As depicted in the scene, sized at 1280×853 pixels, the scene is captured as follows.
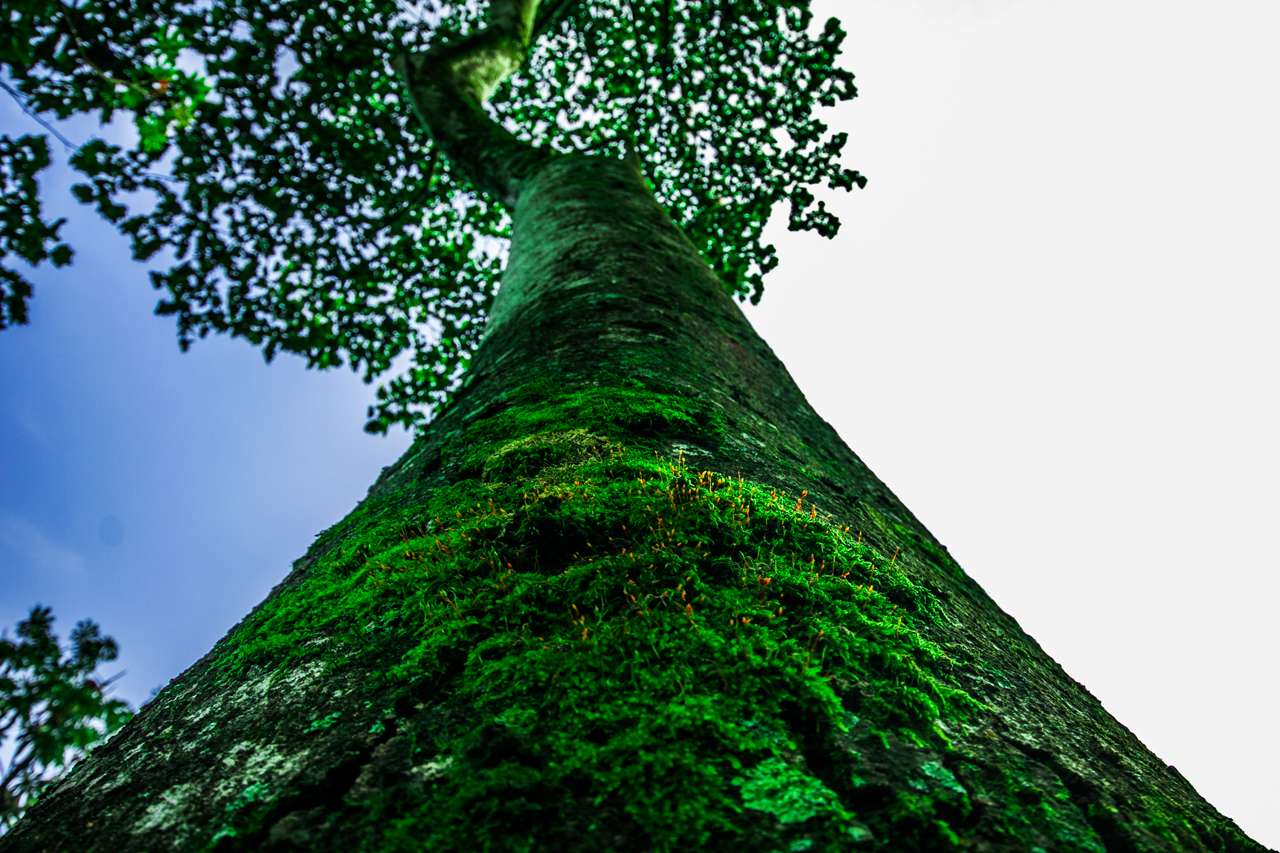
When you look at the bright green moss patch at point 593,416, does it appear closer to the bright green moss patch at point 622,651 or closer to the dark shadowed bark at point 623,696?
the dark shadowed bark at point 623,696

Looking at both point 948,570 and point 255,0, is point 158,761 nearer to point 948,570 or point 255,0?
point 948,570

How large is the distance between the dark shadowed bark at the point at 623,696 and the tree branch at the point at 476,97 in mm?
3840

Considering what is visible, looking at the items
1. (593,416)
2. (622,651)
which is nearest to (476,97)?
(593,416)

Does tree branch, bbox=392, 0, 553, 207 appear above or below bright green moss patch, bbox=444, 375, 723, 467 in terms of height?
above

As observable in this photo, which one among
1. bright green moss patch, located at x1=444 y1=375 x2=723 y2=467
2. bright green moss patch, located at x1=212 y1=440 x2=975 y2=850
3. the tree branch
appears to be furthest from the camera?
the tree branch

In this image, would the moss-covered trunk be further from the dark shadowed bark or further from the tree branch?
the tree branch

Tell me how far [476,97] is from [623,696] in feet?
22.7

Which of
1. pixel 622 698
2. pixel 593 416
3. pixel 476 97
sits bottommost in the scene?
pixel 622 698

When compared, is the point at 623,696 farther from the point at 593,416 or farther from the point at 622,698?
the point at 593,416

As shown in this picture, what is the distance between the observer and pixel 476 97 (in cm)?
643

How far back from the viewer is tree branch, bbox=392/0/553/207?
194 inches

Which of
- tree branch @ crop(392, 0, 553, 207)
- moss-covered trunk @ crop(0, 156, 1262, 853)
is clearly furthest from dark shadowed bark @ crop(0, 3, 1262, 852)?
tree branch @ crop(392, 0, 553, 207)

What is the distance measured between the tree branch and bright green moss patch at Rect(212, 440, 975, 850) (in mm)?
3942

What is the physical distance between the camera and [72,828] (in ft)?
2.78
